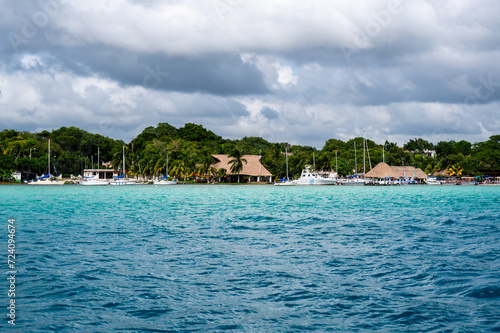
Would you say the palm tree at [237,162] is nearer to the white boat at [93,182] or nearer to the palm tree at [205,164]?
the palm tree at [205,164]

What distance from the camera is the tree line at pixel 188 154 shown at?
91.4 m

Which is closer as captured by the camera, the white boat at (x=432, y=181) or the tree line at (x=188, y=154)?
the tree line at (x=188, y=154)

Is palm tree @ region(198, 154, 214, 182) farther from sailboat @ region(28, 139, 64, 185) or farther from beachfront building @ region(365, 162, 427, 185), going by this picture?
beachfront building @ region(365, 162, 427, 185)

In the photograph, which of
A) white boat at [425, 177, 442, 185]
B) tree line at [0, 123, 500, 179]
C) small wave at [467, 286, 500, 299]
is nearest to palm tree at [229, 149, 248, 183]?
tree line at [0, 123, 500, 179]

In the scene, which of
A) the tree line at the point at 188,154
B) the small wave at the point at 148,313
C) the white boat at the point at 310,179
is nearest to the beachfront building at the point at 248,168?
the tree line at the point at 188,154

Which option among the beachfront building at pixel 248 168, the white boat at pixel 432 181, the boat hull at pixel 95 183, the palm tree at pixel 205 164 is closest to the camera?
the palm tree at pixel 205 164

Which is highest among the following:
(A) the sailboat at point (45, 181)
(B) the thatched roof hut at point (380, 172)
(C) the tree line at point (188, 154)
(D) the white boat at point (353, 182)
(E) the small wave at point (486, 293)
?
(C) the tree line at point (188, 154)

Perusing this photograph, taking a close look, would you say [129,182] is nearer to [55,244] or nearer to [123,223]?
[123,223]

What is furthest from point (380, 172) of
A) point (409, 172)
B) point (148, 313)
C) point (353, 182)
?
point (148, 313)

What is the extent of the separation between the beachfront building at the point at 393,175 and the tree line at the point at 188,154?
2445mm

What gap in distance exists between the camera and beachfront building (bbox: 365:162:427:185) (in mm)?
98756

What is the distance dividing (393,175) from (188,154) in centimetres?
4425

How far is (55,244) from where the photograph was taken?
15.1 meters

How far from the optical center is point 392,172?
332ft
